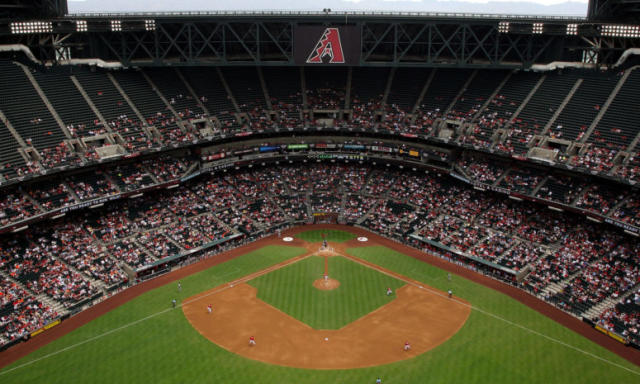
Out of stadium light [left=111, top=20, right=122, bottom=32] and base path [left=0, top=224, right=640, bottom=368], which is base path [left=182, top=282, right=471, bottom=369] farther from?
stadium light [left=111, top=20, right=122, bottom=32]

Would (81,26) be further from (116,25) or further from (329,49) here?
(329,49)

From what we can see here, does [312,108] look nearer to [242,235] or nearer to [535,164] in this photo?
[242,235]

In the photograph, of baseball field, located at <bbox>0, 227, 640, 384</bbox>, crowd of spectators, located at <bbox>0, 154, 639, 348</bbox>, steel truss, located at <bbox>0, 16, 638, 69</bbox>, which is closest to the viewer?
baseball field, located at <bbox>0, 227, 640, 384</bbox>

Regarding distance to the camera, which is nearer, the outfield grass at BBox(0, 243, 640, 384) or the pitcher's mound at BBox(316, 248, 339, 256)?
the outfield grass at BBox(0, 243, 640, 384)

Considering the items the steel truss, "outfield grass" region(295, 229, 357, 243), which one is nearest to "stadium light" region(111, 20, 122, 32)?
the steel truss

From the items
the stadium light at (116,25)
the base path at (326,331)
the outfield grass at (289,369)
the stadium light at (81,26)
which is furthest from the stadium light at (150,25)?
the outfield grass at (289,369)

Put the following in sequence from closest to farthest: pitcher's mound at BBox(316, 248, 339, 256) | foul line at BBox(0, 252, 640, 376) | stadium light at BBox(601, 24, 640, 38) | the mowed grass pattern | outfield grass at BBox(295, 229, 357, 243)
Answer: foul line at BBox(0, 252, 640, 376)
the mowed grass pattern
pitcher's mound at BBox(316, 248, 339, 256)
stadium light at BBox(601, 24, 640, 38)
outfield grass at BBox(295, 229, 357, 243)
